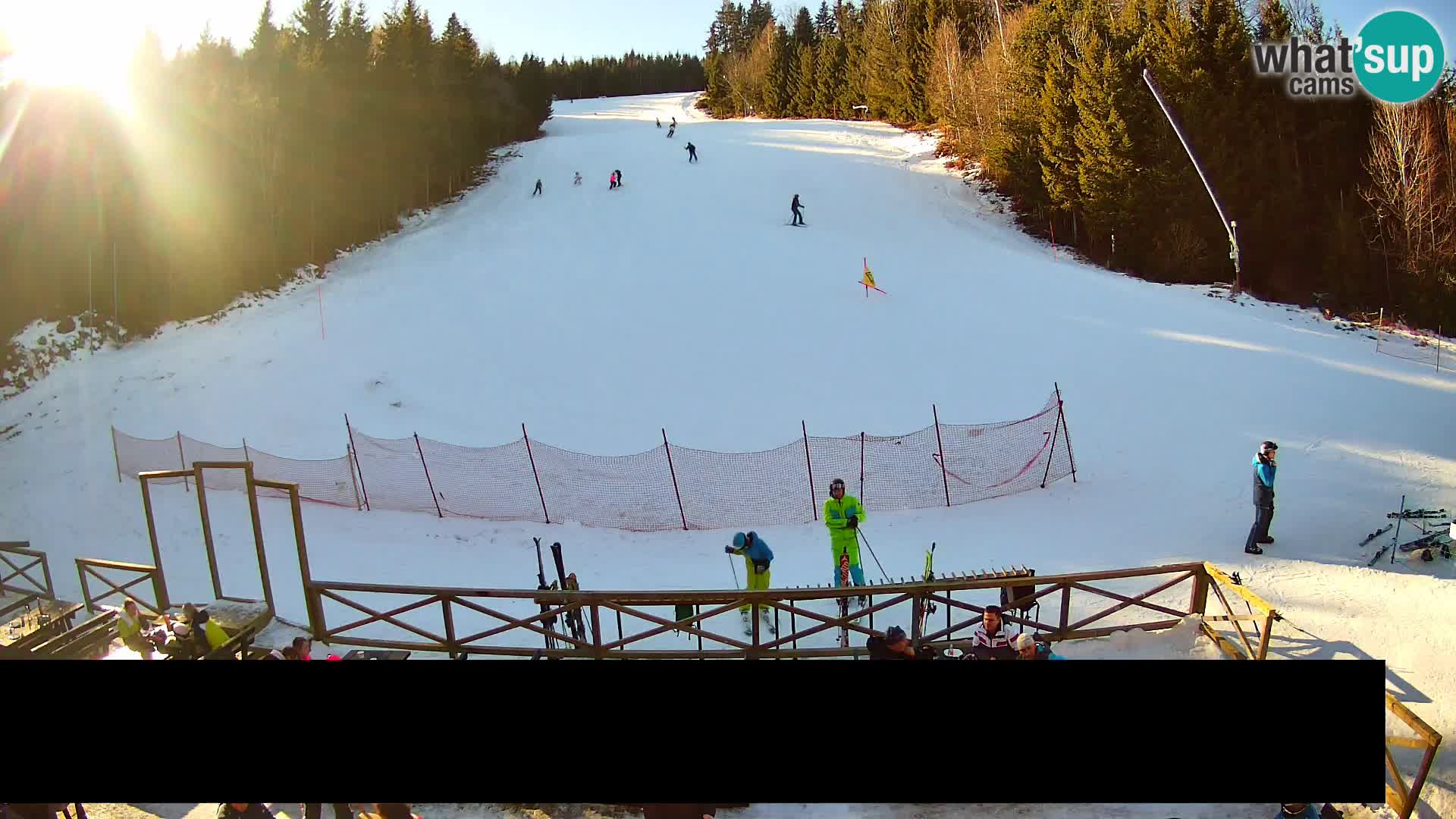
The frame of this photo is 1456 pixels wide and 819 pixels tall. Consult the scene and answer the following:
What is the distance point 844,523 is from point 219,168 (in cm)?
2574

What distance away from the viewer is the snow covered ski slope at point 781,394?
1190 centimetres

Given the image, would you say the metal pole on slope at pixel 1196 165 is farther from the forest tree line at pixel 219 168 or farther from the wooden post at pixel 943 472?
the forest tree line at pixel 219 168

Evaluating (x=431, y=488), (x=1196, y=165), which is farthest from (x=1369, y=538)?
(x=1196, y=165)

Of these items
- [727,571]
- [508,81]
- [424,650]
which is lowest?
[727,571]

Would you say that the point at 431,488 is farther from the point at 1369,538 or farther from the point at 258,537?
the point at 1369,538

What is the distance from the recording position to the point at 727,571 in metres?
11.9

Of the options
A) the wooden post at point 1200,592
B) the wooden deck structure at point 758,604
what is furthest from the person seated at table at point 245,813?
the wooden post at point 1200,592

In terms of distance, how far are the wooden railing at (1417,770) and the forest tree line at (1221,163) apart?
24044 millimetres

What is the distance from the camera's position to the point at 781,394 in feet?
61.4

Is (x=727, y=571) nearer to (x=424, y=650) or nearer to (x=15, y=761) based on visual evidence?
(x=424, y=650)

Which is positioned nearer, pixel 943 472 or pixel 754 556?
pixel 754 556

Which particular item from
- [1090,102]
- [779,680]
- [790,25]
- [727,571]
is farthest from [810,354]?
[790,25]

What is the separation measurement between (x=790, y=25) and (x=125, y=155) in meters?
71.8

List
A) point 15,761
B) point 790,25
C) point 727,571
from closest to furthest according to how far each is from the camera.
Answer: point 15,761, point 727,571, point 790,25
